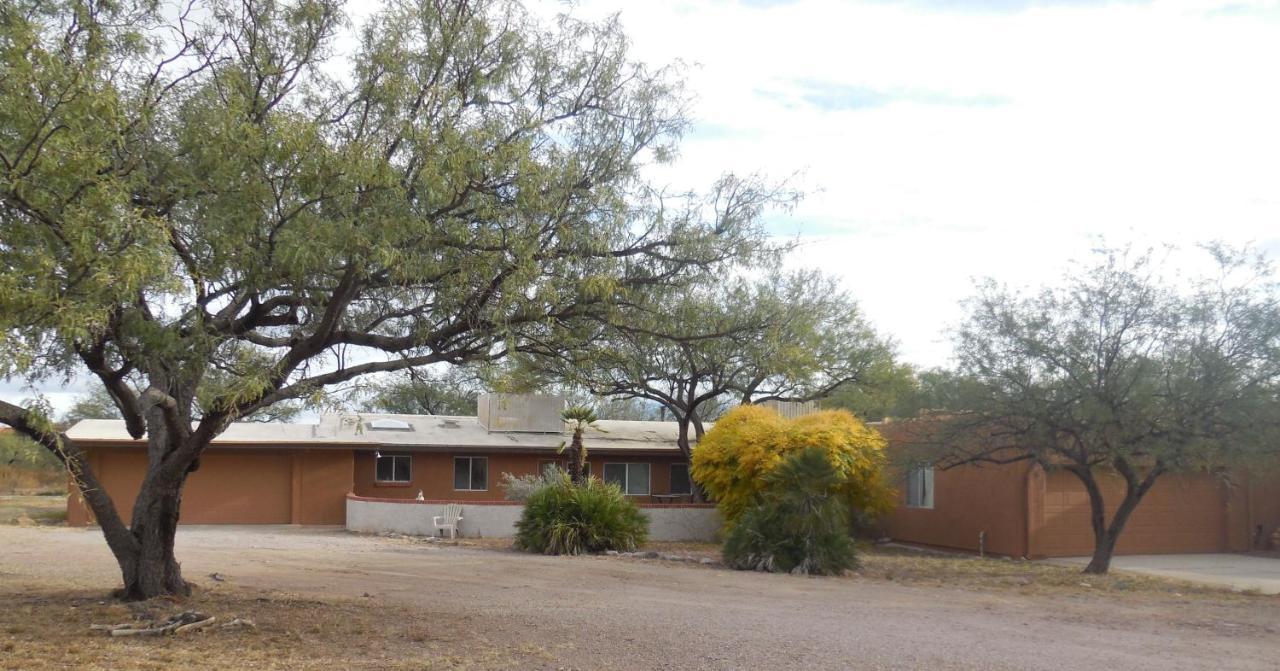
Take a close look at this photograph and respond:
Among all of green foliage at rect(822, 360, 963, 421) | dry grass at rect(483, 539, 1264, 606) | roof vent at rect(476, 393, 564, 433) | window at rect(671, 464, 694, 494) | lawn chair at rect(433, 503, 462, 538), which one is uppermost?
green foliage at rect(822, 360, 963, 421)

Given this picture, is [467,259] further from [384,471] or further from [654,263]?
[384,471]

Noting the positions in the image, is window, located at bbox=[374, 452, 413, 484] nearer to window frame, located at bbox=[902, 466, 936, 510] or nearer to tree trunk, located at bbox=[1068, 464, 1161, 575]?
window frame, located at bbox=[902, 466, 936, 510]

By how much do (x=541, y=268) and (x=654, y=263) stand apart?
1.53 m

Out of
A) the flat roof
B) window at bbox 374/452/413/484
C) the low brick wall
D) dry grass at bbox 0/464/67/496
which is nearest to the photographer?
the low brick wall

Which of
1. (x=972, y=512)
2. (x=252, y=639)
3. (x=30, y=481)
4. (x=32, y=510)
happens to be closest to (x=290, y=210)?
(x=252, y=639)

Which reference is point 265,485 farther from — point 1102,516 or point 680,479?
point 1102,516

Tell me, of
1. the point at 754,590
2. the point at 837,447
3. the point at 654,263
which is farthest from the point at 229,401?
the point at 837,447

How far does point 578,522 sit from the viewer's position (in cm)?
2275

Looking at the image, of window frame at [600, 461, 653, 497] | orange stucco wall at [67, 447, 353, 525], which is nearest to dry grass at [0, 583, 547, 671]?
orange stucco wall at [67, 447, 353, 525]

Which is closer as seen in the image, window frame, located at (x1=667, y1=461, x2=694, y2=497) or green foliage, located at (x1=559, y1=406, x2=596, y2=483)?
green foliage, located at (x1=559, y1=406, x2=596, y2=483)

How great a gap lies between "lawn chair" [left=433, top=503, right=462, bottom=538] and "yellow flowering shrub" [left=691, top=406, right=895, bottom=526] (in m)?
5.70

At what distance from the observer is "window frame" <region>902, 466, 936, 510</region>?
2806 centimetres

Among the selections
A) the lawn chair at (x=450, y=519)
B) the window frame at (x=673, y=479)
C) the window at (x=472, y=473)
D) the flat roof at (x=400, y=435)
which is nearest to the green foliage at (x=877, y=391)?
the window frame at (x=673, y=479)

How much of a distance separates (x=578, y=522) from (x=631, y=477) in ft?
36.4
